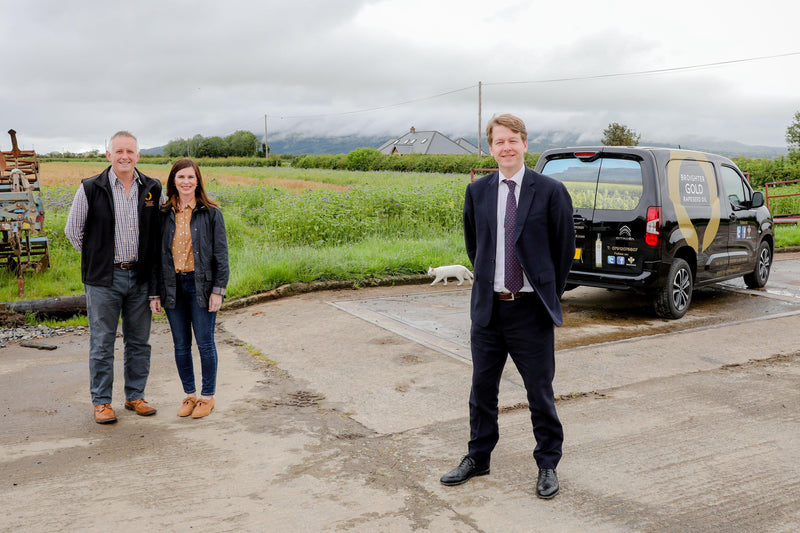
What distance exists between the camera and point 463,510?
138 inches

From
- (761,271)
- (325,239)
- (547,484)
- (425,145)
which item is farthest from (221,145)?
(547,484)

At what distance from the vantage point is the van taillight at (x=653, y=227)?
7574mm

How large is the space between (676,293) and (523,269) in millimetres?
5306

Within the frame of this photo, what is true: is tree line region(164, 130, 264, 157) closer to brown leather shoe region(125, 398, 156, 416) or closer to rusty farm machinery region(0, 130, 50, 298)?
rusty farm machinery region(0, 130, 50, 298)

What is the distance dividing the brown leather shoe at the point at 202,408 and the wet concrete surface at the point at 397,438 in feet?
0.27

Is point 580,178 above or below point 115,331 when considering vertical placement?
above

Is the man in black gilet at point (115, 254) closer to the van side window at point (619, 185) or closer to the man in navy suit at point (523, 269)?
the man in navy suit at point (523, 269)

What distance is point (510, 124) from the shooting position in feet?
11.6

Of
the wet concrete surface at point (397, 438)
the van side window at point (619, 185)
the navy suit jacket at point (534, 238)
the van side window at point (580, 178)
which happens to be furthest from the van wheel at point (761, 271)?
the navy suit jacket at point (534, 238)

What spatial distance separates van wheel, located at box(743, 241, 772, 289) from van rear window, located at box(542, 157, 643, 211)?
3.55 m

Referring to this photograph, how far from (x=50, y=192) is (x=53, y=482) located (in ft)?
59.1

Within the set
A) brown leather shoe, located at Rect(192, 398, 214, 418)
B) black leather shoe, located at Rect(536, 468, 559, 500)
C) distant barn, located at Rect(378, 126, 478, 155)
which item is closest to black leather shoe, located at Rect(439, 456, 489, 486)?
black leather shoe, located at Rect(536, 468, 559, 500)

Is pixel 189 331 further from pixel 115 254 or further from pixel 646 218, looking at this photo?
pixel 646 218

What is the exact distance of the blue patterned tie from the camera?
3.61m
